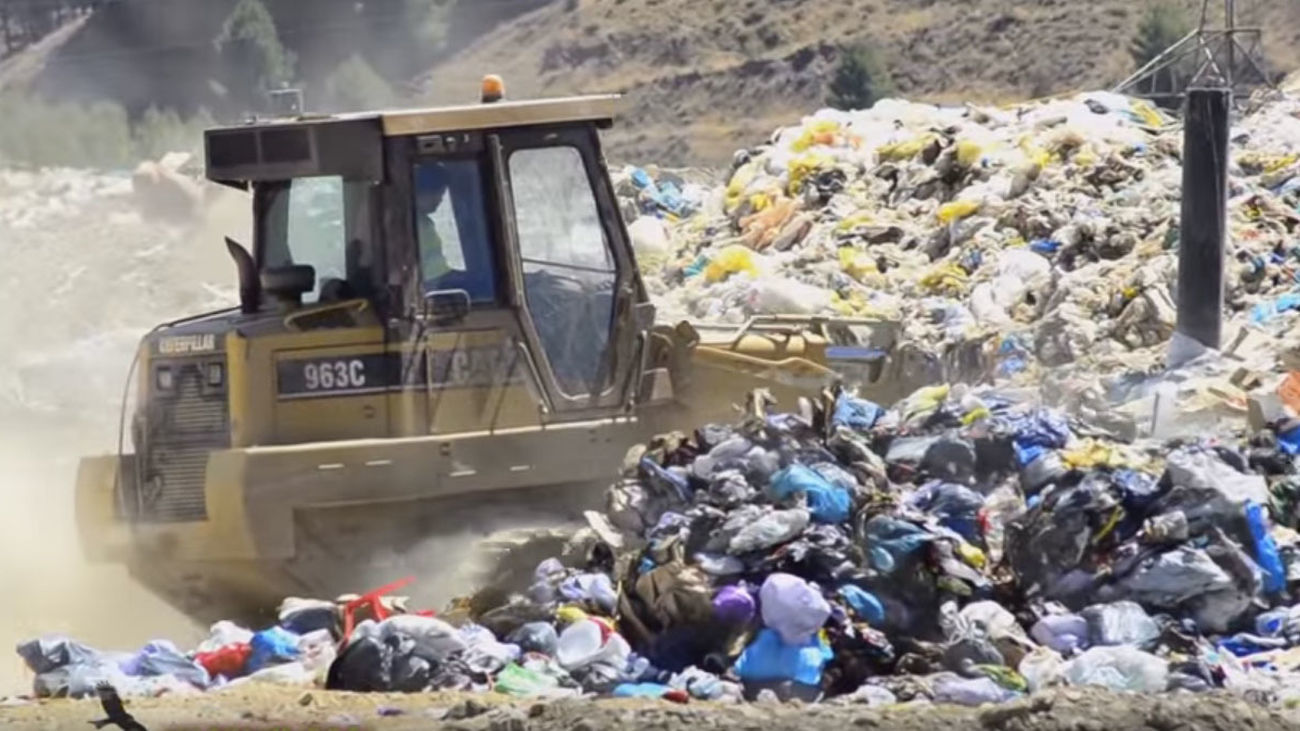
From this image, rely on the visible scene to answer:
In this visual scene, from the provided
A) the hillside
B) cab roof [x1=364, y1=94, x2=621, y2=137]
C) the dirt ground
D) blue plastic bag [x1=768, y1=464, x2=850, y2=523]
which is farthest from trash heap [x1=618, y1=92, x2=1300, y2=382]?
the hillside

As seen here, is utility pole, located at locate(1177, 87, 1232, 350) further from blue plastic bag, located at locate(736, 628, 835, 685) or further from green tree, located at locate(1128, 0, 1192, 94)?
green tree, located at locate(1128, 0, 1192, 94)

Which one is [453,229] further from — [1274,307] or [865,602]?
[1274,307]

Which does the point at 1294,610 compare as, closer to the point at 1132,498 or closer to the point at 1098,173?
the point at 1132,498

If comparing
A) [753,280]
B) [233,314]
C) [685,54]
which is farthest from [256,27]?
[233,314]

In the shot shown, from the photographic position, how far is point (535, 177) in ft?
29.6

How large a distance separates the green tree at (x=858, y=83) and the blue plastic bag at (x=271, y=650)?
39.0m

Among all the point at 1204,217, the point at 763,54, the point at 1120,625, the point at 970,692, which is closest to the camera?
the point at 970,692

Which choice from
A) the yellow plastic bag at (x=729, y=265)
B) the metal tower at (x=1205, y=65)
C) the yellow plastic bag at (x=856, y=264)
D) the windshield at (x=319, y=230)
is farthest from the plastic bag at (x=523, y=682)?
the yellow plastic bag at (x=729, y=265)

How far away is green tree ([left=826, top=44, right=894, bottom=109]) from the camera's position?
47.0 m

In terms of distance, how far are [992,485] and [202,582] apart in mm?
3076

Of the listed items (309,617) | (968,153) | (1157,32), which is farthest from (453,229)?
(1157,32)

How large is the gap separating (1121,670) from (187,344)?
3875 millimetres

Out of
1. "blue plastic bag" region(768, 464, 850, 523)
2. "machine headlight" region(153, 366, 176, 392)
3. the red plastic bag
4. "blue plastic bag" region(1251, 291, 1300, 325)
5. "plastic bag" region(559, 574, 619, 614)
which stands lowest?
the red plastic bag

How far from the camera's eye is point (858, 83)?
47.4 meters
